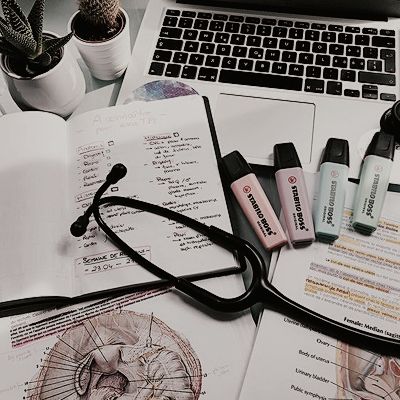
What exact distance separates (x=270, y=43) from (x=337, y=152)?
0.61ft

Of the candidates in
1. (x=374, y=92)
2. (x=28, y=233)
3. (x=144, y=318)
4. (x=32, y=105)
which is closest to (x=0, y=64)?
(x=32, y=105)

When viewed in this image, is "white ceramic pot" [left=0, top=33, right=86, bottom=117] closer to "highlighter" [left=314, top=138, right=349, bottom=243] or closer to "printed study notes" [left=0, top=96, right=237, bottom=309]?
"printed study notes" [left=0, top=96, right=237, bottom=309]

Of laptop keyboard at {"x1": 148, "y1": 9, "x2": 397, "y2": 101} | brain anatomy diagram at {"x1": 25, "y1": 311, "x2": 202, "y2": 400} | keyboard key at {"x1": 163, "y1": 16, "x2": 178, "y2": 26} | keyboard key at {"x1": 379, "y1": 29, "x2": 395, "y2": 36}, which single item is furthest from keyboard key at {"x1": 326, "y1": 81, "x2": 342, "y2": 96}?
brain anatomy diagram at {"x1": 25, "y1": 311, "x2": 202, "y2": 400}

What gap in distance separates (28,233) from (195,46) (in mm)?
309

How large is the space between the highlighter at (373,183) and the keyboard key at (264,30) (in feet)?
0.67

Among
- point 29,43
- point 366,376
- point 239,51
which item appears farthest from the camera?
point 239,51

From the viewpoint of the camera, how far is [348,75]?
636 millimetres

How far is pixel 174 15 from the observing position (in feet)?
2.29

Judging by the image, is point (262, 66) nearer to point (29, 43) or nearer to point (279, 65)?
point (279, 65)

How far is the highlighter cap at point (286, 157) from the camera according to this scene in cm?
57

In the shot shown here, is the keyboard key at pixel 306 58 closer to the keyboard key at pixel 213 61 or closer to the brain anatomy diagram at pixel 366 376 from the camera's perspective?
the keyboard key at pixel 213 61

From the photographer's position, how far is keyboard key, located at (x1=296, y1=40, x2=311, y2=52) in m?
0.66

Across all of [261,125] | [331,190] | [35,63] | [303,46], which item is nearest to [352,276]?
[331,190]

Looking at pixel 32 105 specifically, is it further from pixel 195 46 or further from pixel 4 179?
pixel 195 46
